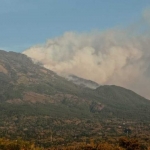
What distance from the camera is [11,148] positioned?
97000mm

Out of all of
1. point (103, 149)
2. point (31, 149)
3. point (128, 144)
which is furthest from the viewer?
point (128, 144)

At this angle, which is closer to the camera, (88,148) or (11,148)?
(11,148)

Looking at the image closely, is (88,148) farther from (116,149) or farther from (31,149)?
(31,149)

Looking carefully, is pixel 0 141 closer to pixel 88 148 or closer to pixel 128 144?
pixel 88 148

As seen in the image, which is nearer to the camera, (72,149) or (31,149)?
(31,149)

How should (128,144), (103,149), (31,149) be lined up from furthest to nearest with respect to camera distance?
(128,144)
(103,149)
(31,149)

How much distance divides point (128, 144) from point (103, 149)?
40.1 feet

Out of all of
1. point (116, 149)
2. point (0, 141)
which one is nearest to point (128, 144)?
point (116, 149)

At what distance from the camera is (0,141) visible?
104 m

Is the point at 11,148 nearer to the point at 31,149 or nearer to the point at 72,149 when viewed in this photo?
the point at 31,149

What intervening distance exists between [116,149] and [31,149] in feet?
86.1

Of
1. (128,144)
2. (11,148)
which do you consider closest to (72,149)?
(128,144)

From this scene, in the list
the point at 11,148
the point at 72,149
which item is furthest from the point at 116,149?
the point at 11,148

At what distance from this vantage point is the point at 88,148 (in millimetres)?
107562
